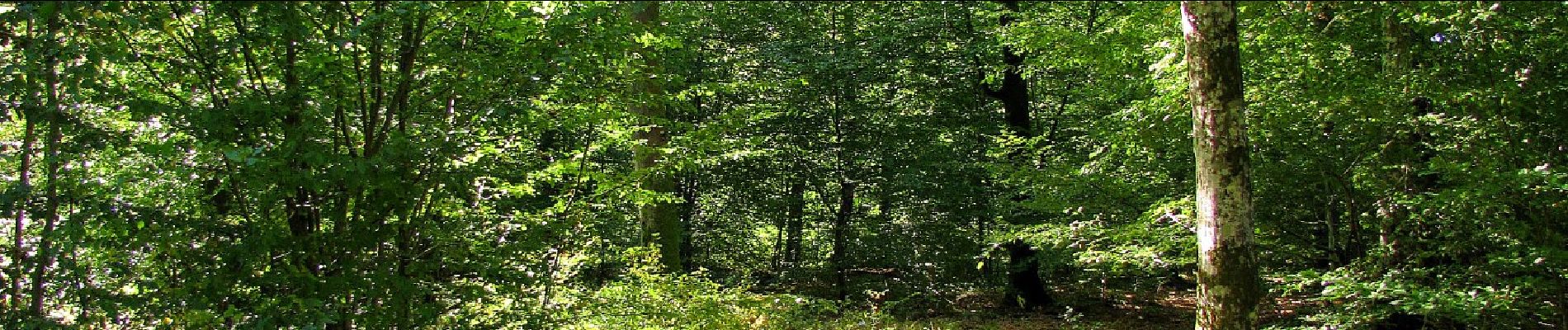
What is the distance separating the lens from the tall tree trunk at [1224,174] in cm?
486

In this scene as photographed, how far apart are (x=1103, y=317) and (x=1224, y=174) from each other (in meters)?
7.08

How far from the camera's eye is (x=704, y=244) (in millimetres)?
13586

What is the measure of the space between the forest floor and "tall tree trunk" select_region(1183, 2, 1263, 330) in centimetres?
457

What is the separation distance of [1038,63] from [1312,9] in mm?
3678

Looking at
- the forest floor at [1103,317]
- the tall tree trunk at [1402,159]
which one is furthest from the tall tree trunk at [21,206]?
the tall tree trunk at [1402,159]

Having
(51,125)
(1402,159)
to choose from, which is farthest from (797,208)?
(51,125)

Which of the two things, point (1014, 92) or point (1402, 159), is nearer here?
point (1402, 159)

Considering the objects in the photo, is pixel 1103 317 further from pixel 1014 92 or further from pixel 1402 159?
pixel 1402 159

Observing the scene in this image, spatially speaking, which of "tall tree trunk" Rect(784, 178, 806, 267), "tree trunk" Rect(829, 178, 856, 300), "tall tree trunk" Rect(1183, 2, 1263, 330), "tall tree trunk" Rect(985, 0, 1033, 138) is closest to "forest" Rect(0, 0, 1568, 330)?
"tall tree trunk" Rect(1183, 2, 1263, 330)

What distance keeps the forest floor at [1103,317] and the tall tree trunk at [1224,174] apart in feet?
15.0

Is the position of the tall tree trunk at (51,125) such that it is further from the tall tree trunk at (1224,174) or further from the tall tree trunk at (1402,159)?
the tall tree trunk at (1402,159)

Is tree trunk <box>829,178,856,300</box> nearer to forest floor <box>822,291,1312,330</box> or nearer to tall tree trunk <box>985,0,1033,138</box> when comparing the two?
forest floor <box>822,291,1312,330</box>

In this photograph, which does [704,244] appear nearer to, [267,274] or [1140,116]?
[1140,116]

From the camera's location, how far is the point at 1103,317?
37.8 feet
